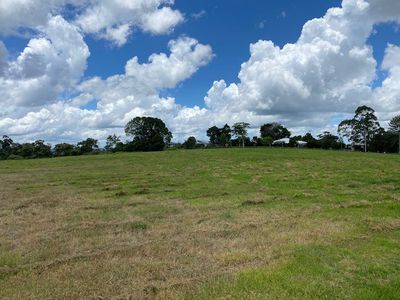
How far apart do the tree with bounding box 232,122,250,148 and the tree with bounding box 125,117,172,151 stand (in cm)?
1863

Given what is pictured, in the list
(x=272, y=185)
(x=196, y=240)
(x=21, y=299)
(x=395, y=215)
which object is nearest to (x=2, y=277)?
(x=21, y=299)

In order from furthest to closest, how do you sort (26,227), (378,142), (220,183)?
(378,142)
(220,183)
(26,227)

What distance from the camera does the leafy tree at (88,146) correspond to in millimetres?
93850

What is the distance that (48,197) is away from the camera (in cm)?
1800

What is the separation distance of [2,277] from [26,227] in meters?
4.41

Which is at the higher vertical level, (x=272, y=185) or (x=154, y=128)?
(x=154, y=128)

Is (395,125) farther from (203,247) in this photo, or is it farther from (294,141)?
(203,247)

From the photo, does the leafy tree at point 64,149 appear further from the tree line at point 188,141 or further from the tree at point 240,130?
the tree at point 240,130

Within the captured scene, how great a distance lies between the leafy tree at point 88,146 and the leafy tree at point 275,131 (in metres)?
69.0

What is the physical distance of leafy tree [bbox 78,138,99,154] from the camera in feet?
308

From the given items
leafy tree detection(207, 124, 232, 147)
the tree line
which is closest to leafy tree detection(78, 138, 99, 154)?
the tree line

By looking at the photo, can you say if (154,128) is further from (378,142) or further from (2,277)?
(2,277)

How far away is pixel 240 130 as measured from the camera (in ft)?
359

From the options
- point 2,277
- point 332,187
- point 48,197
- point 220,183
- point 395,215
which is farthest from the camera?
point 220,183
